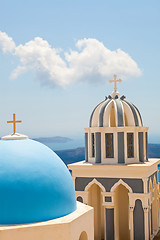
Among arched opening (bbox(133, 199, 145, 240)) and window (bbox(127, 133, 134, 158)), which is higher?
window (bbox(127, 133, 134, 158))

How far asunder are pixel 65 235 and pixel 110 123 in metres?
11.8

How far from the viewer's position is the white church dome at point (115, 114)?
17.6 metres

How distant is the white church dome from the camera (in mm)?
17609

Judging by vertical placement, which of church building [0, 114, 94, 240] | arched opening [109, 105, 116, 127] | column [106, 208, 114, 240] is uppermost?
arched opening [109, 105, 116, 127]

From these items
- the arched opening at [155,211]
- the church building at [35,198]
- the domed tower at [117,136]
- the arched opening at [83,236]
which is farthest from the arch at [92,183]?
the arched opening at [83,236]

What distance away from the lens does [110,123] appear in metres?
18.6

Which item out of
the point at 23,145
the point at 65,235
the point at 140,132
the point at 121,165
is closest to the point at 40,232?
the point at 65,235

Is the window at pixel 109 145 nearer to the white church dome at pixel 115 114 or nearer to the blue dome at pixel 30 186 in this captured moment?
the white church dome at pixel 115 114

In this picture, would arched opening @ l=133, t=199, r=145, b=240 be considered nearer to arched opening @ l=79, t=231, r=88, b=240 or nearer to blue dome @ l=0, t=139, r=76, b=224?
arched opening @ l=79, t=231, r=88, b=240

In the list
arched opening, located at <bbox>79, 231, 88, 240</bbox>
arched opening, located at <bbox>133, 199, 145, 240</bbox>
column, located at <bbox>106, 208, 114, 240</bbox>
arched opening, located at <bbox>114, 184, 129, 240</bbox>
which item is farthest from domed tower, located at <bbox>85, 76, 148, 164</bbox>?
arched opening, located at <bbox>79, 231, 88, 240</bbox>

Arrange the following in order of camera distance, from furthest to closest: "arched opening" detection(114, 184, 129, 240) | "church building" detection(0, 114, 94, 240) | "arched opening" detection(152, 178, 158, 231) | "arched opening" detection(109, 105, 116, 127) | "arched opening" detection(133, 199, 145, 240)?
"arched opening" detection(152, 178, 158, 231)
"arched opening" detection(109, 105, 116, 127)
"arched opening" detection(114, 184, 129, 240)
"arched opening" detection(133, 199, 145, 240)
"church building" detection(0, 114, 94, 240)

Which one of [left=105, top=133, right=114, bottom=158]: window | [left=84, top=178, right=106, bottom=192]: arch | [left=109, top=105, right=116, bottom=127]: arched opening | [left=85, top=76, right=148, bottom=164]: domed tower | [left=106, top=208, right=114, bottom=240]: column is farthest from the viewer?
[left=109, top=105, right=116, bottom=127]: arched opening

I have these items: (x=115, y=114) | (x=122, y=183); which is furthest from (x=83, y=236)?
(x=115, y=114)

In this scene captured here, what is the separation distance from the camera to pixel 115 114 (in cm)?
1761
